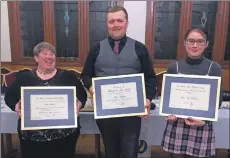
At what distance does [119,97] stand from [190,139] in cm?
55

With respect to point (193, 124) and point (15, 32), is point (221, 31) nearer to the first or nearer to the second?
point (193, 124)

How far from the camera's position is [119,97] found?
1688 millimetres

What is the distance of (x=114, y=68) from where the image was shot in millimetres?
1687

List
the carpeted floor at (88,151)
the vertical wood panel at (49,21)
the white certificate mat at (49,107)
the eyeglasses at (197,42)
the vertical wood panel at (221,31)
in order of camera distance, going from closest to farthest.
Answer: the eyeglasses at (197,42) < the white certificate mat at (49,107) < the carpeted floor at (88,151) < the vertical wood panel at (221,31) < the vertical wood panel at (49,21)

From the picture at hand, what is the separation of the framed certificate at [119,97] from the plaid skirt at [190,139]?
0.25m

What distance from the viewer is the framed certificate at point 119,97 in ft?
5.49

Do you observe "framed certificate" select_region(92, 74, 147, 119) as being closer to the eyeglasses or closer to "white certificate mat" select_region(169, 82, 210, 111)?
"white certificate mat" select_region(169, 82, 210, 111)

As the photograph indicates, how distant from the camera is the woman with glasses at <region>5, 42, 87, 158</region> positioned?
5.45 feet

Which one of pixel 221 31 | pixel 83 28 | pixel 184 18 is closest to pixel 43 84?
pixel 83 28

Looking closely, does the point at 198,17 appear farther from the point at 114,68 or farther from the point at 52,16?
the point at 114,68

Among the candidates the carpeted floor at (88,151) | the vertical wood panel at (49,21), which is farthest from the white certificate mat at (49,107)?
the vertical wood panel at (49,21)

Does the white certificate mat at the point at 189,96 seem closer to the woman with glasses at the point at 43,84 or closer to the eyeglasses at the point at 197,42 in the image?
the eyeglasses at the point at 197,42

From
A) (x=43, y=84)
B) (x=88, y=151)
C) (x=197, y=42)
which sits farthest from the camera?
(x=88, y=151)

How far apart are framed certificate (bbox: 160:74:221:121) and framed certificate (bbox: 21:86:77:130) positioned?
0.61 meters
